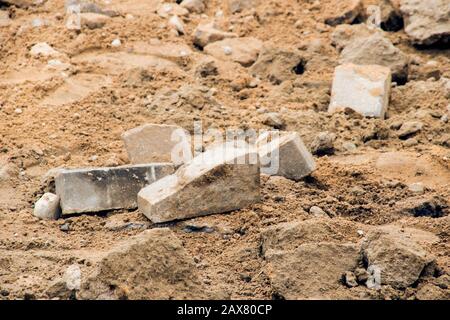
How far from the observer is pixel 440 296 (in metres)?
3.38

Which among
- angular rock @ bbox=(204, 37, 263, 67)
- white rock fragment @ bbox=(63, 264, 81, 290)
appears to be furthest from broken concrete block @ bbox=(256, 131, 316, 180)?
angular rock @ bbox=(204, 37, 263, 67)

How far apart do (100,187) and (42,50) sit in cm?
287

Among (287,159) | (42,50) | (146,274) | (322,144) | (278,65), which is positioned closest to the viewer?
(146,274)

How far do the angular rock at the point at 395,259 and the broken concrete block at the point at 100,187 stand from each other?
143 cm

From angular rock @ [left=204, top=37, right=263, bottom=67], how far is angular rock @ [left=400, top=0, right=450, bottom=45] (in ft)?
4.45

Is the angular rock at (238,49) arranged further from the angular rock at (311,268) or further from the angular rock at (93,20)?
the angular rock at (311,268)

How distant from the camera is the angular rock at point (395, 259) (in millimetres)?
3473

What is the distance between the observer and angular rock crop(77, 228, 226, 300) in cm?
334

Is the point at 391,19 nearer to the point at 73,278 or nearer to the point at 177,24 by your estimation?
the point at 177,24

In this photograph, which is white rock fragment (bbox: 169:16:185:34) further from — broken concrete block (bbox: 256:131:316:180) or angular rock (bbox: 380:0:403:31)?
broken concrete block (bbox: 256:131:316:180)

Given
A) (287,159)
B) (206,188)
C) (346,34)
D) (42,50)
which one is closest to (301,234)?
(206,188)

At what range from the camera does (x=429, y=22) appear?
7227 millimetres

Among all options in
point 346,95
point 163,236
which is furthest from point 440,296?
point 346,95

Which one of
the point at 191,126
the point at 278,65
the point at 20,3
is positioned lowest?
the point at 191,126
